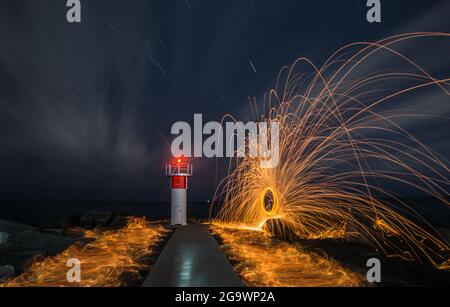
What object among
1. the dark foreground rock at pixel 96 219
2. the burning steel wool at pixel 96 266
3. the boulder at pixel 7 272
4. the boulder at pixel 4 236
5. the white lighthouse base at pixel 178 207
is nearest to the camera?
the burning steel wool at pixel 96 266

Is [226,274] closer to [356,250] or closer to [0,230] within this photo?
[356,250]

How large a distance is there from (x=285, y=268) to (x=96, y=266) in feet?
13.9

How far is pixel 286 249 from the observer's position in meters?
9.97

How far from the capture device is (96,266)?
8031mm

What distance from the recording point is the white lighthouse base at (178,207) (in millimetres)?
19000

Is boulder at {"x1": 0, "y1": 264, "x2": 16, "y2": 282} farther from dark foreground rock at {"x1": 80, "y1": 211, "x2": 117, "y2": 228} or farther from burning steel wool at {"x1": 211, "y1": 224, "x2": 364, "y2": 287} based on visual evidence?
dark foreground rock at {"x1": 80, "y1": 211, "x2": 117, "y2": 228}

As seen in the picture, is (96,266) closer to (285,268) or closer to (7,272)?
(285,268)

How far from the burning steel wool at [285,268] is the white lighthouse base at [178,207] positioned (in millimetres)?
8617

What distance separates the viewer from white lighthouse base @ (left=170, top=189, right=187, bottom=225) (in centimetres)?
1900

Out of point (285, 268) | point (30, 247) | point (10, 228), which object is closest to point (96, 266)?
point (285, 268)

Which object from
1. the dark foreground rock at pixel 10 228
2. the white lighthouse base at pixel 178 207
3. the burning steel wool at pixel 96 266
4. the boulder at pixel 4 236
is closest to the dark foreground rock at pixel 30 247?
the burning steel wool at pixel 96 266

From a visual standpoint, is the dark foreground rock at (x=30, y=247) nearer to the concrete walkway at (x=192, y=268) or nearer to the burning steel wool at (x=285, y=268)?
the concrete walkway at (x=192, y=268)

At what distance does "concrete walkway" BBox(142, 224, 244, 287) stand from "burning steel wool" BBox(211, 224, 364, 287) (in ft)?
1.09

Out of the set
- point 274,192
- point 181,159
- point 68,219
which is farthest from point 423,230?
point 68,219
